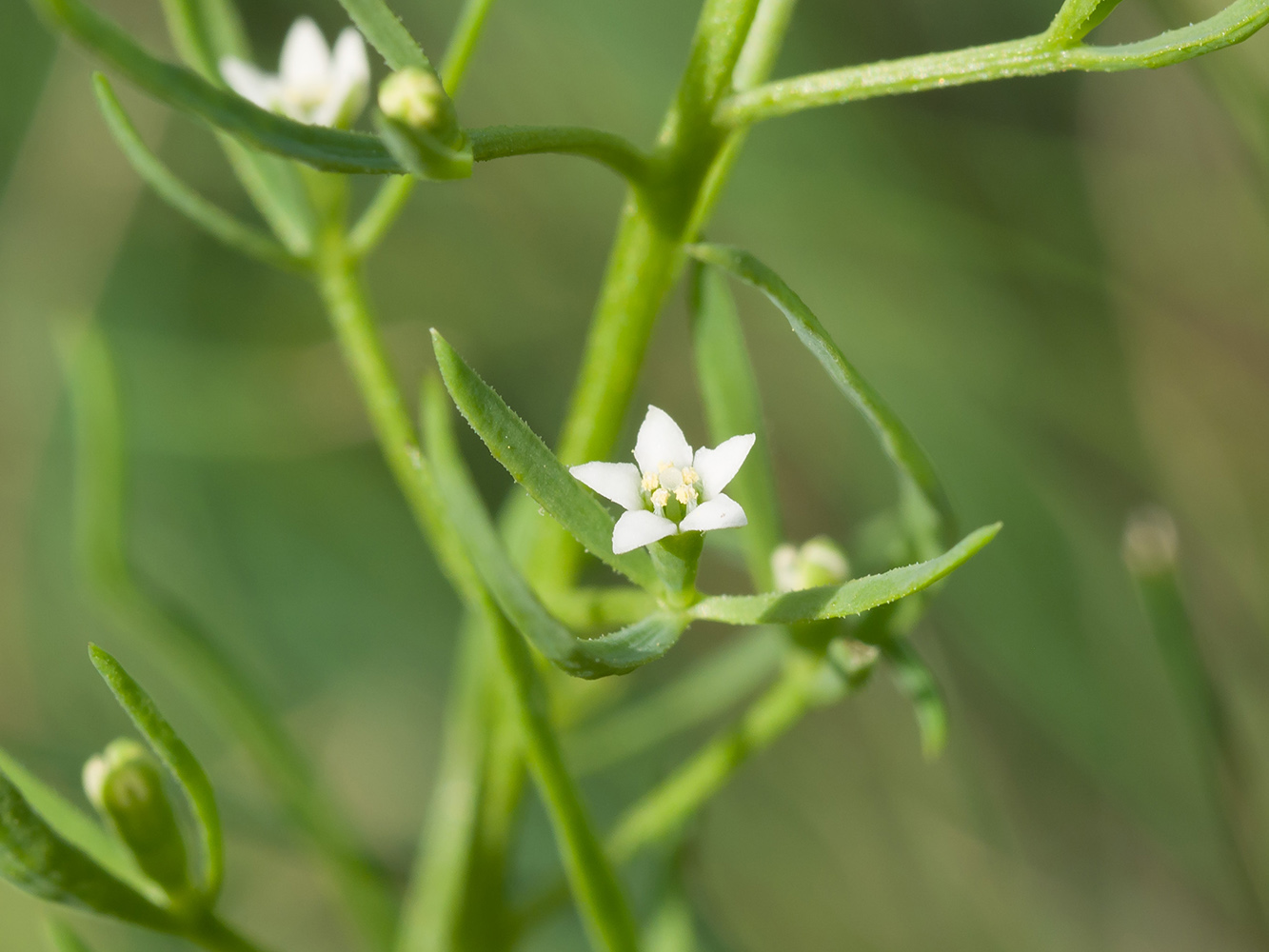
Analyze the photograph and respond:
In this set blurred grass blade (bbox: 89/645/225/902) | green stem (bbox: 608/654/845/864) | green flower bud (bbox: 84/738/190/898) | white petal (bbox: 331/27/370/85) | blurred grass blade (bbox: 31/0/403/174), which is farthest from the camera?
white petal (bbox: 331/27/370/85)

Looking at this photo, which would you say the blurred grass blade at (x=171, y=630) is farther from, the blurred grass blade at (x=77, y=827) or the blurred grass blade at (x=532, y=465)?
the blurred grass blade at (x=532, y=465)

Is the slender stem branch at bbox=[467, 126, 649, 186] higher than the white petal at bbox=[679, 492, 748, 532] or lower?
higher

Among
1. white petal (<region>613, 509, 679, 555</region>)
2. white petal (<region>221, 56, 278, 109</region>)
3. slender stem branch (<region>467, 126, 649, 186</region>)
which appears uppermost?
white petal (<region>221, 56, 278, 109</region>)

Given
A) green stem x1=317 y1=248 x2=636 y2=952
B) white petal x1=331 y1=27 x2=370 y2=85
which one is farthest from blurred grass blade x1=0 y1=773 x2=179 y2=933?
white petal x1=331 y1=27 x2=370 y2=85

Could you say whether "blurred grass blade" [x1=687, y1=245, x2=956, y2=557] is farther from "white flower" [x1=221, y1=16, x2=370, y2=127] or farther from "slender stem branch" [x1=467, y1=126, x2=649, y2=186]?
"white flower" [x1=221, y1=16, x2=370, y2=127]

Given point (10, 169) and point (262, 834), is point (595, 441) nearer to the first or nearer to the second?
point (262, 834)

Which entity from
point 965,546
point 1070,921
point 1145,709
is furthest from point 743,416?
point 1070,921
